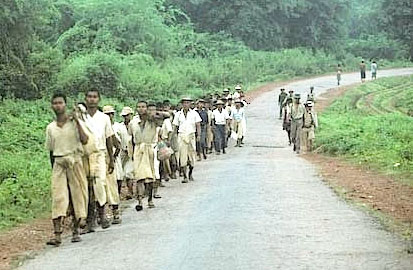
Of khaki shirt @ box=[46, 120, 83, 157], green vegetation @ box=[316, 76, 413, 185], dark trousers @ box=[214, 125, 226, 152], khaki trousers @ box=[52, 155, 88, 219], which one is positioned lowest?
Answer: green vegetation @ box=[316, 76, 413, 185]

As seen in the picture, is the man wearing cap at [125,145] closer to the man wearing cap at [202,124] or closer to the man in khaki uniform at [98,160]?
the man in khaki uniform at [98,160]

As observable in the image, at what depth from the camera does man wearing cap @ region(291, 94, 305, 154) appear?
2350cm

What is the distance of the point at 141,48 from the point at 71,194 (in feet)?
95.3

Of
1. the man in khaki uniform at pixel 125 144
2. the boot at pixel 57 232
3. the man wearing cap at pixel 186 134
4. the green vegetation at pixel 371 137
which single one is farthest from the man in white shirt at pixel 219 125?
the boot at pixel 57 232

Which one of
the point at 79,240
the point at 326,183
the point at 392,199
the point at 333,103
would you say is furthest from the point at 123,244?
the point at 333,103

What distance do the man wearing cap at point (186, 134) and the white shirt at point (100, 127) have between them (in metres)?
5.83

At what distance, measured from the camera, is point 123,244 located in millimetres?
10211

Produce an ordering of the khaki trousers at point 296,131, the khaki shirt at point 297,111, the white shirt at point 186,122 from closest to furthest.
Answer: the white shirt at point 186,122 < the khaki trousers at point 296,131 < the khaki shirt at point 297,111

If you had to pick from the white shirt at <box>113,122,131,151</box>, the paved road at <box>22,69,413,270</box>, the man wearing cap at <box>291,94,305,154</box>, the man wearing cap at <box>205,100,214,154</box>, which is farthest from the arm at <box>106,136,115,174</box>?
the man wearing cap at <box>291,94,305,154</box>

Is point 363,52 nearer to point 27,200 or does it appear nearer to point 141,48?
point 141,48

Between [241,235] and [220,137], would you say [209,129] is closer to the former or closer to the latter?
[220,137]

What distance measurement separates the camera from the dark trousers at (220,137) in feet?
79.0

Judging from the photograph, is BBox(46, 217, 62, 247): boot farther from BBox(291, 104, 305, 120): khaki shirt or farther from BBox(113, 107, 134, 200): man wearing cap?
BBox(291, 104, 305, 120): khaki shirt

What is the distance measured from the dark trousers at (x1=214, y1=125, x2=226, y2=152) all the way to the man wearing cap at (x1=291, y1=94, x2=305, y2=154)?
2.13m
